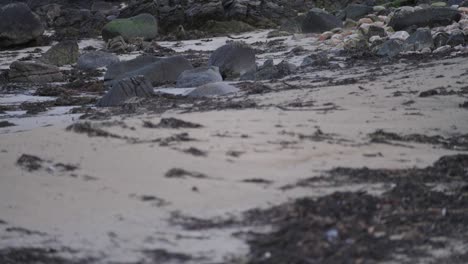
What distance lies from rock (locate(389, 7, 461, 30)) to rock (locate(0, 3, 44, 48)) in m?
9.42

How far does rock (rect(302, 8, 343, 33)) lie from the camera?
16125 millimetres

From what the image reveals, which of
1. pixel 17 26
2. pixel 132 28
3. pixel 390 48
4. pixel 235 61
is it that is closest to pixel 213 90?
pixel 235 61

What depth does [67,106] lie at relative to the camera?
344 inches

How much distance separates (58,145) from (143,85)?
369 centimetres

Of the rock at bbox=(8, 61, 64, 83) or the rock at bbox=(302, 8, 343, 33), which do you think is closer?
the rock at bbox=(8, 61, 64, 83)

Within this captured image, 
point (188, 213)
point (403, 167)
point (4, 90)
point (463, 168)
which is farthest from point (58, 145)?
point (4, 90)

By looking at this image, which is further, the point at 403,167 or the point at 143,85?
the point at 143,85

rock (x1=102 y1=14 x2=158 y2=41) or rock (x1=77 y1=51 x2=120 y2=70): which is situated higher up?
rock (x1=77 y1=51 x2=120 y2=70)

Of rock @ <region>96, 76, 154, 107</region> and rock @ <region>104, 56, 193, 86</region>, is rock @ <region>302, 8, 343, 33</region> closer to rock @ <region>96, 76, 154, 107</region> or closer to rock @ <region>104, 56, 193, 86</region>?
rock @ <region>104, 56, 193, 86</region>

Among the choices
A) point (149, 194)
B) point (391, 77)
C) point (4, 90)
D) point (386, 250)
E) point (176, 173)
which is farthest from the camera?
point (4, 90)

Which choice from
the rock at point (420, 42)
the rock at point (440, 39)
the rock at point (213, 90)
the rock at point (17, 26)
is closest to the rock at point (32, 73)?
the rock at point (213, 90)

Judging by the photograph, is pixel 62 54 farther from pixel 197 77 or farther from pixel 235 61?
pixel 197 77

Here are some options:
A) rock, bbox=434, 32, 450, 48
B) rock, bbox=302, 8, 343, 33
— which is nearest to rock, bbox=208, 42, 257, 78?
rock, bbox=434, 32, 450, 48

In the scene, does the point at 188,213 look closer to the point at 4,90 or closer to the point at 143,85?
the point at 143,85
